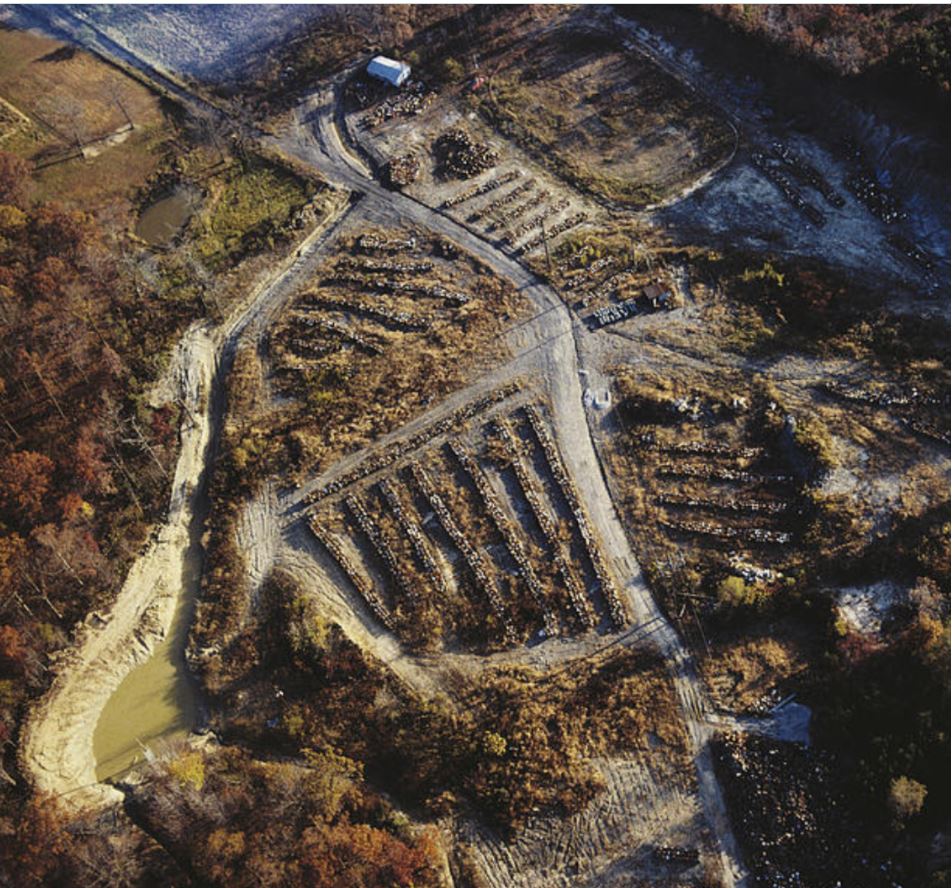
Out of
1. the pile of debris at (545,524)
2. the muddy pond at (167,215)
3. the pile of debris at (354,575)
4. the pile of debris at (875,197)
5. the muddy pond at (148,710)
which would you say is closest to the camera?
the muddy pond at (148,710)

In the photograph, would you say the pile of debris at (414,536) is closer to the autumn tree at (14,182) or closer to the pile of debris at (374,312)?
the pile of debris at (374,312)

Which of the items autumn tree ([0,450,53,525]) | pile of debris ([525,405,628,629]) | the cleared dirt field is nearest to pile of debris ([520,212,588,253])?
the cleared dirt field

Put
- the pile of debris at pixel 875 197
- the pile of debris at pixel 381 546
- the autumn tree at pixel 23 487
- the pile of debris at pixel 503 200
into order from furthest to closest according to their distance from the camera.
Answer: the pile of debris at pixel 503 200, the pile of debris at pixel 875 197, the autumn tree at pixel 23 487, the pile of debris at pixel 381 546

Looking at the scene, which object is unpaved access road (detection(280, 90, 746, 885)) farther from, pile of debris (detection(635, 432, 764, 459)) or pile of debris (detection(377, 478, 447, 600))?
pile of debris (detection(377, 478, 447, 600))

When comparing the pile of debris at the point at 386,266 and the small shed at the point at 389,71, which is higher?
the small shed at the point at 389,71

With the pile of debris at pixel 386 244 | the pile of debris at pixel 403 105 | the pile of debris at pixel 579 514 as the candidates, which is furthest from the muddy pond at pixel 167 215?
the pile of debris at pixel 579 514

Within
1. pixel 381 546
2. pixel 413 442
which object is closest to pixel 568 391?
pixel 413 442

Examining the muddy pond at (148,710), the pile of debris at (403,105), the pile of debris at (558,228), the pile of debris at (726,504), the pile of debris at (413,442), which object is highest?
the pile of debris at (403,105)

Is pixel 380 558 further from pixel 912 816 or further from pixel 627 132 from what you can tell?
pixel 627 132
